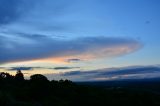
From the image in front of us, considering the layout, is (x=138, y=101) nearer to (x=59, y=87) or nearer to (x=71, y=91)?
(x=71, y=91)

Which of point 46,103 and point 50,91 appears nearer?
point 46,103

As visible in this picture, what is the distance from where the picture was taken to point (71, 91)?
7650cm

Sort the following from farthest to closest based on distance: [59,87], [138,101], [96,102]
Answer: [59,87]
[138,101]
[96,102]

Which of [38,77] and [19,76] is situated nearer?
[38,77]

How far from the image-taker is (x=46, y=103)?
6188 cm

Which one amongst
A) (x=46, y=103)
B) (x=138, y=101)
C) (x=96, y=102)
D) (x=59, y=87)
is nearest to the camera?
(x=46, y=103)

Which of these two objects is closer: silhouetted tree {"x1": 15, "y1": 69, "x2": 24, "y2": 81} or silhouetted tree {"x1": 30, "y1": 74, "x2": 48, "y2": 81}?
silhouetted tree {"x1": 30, "y1": 74, "x2": 48, "y2": 81}

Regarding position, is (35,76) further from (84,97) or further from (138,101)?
(138,101)

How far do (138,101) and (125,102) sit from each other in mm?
2680

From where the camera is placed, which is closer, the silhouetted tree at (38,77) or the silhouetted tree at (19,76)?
the silhouetted tree at (38,77)

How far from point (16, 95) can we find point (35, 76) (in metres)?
17.4

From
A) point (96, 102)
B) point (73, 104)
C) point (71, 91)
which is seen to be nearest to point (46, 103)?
point (73, 104)

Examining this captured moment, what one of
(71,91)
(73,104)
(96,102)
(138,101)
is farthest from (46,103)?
(138,101)

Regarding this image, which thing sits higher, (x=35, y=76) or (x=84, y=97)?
(x=35, y=76)
